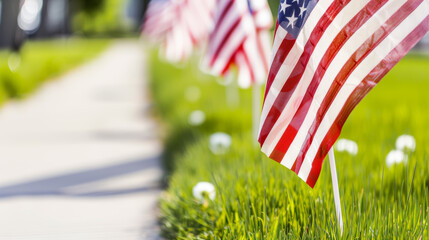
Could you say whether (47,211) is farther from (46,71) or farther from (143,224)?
(46,71)

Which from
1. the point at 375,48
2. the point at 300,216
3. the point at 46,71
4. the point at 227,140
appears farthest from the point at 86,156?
the point at 46,71

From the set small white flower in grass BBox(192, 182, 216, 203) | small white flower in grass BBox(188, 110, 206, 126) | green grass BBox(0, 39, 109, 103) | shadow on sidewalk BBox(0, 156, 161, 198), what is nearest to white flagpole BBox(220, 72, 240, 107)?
small white flower in grass BBox(188, 110, 206, 126)

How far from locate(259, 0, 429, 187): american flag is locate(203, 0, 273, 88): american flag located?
122 inches

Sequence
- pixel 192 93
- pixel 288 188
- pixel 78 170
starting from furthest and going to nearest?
pixel 192 93 < pixel 78 170 < pixel 288 188

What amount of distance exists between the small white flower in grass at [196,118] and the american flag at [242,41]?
1051mm

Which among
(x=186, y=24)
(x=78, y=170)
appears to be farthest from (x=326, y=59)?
(x=186, y=24)

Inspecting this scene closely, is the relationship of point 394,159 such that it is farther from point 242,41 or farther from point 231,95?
point 231,95

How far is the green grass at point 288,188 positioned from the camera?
3375mm

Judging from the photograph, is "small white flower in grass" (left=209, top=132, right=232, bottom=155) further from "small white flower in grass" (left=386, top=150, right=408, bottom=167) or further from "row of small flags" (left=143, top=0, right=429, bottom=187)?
"row of small flags" (left=143, top=0, right=429, bottom=187)

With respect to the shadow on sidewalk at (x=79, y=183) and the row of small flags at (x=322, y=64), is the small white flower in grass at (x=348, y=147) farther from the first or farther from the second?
the row of small flags at (x=322, y=64)

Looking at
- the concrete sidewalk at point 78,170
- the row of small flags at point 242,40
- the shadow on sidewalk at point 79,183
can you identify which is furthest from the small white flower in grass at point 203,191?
the row of small flags at point 242,40

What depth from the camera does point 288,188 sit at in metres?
3.99

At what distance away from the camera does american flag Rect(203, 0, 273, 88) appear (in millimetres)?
6445

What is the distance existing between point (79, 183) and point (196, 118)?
70.9 inches
